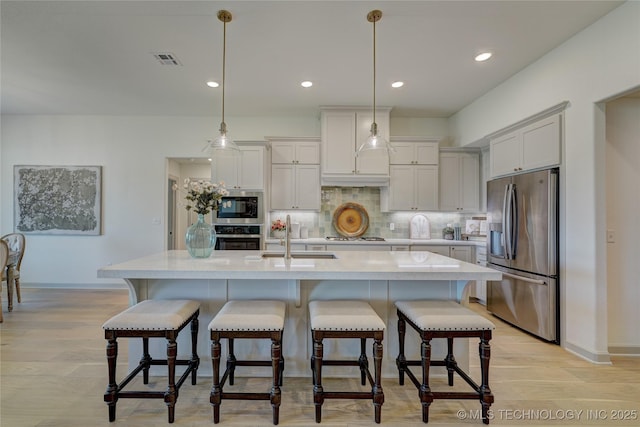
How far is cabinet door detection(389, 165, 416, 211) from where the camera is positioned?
4.56 meters

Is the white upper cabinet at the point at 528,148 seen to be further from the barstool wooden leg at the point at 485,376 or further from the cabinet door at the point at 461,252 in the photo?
the barstool wooden leg at the point at 485,376

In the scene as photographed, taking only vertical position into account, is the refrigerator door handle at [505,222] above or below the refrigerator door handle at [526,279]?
above

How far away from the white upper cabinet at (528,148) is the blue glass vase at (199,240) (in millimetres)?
3205

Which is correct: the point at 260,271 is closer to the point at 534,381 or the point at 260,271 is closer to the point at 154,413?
the point at 154,413

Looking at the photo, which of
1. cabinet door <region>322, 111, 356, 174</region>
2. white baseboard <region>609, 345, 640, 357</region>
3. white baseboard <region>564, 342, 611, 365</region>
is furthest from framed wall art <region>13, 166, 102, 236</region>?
white baseboard <region>609, 345, 640, 357</region>

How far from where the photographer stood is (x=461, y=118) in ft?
14.9

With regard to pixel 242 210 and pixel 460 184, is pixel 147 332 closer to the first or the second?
pixel 242 210

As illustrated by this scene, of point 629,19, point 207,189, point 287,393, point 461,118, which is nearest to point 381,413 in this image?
point 287,393

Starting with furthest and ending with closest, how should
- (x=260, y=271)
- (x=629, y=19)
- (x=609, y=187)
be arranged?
(x=609, y=187) < (x=629, y=19) < (x=260, y=271)

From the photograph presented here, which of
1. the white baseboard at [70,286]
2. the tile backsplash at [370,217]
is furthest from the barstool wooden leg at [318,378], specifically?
the white baseboard at [70,286]

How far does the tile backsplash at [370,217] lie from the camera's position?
4855 millimetres

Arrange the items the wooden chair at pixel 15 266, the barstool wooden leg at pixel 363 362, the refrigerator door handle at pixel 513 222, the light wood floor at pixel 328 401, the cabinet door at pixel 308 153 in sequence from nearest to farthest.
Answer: the light wood floor at pixel 328 401 < the barstool wooden leg at pixel 363 362 < the refrigerator door handle at pixel 513 222 < the wooden chair at pixel 15 266 < the cabinet door at pixel 308 153

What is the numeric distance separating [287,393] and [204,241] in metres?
1.28

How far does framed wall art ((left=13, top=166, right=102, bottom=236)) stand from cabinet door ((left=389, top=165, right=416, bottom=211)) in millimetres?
4700
